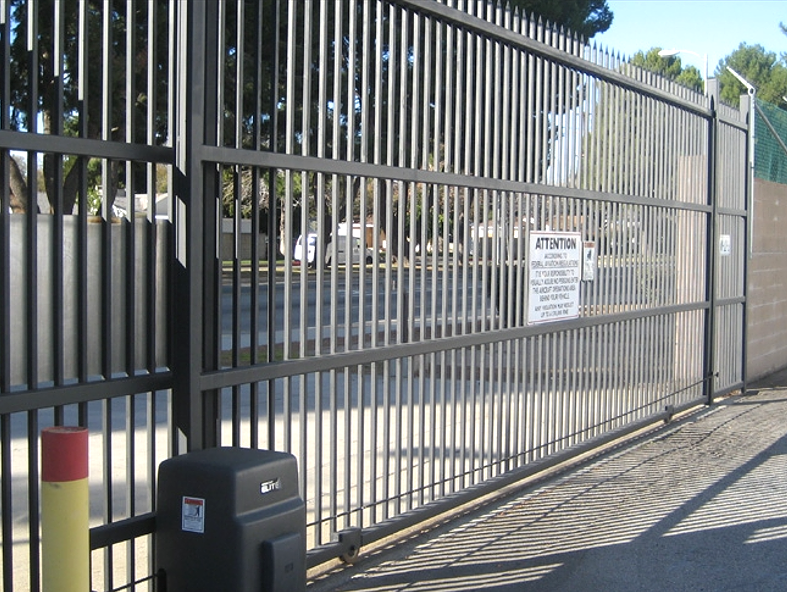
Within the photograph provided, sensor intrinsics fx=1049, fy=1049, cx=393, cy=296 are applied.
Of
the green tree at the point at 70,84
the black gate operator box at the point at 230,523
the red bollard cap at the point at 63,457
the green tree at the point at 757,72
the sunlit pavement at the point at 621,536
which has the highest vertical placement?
the green tree at the point at 757,72

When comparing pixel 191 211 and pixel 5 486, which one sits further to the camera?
pixel 191 211

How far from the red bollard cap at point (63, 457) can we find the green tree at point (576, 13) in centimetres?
1995

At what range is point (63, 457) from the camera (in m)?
3.05

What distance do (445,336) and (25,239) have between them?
3179mm

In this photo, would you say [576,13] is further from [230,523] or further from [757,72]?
[757,72]

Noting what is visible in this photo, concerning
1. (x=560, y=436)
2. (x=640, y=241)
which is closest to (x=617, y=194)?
(x=640, y=241)

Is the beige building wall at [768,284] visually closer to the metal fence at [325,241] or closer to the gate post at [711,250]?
the gate post at [711,250]

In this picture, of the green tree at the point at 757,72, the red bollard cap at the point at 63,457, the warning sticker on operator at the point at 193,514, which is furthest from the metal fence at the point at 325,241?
the green tree at the point at 757,72

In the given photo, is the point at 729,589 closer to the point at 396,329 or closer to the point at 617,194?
the point at 396,329

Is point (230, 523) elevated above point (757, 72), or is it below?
below

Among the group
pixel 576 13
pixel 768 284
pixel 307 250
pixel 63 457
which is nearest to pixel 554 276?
pixel 307 250

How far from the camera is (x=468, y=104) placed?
669 cm

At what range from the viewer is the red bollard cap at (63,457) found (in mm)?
3047

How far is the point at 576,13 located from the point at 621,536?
22.3m
